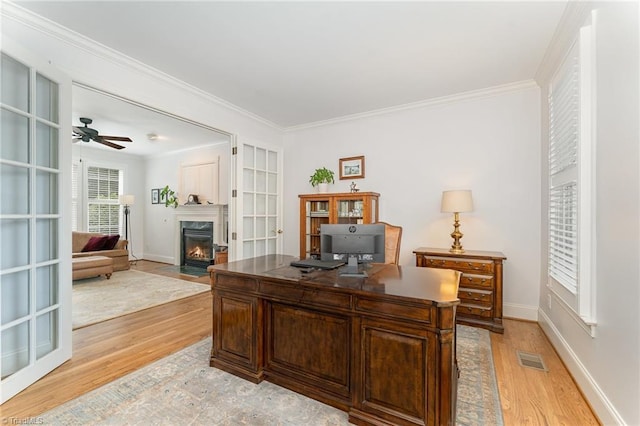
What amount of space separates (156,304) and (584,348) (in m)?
4.45

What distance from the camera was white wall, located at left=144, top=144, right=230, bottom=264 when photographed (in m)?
6.28

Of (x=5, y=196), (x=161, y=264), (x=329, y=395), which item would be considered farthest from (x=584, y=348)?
(x=161, y=264)

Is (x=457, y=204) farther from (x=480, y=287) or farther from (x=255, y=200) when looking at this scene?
(x=255, y=200)

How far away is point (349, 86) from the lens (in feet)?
10.8

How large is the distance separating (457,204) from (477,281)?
2.83 feet

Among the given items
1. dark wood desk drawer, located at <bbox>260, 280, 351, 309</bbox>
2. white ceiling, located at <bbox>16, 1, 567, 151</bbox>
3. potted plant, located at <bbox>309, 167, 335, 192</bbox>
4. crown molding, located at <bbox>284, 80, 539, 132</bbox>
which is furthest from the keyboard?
crown molding, located at <bbox>284, 80, 539, 132</bbox>

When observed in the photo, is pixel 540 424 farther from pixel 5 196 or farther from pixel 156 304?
pixel 156 304

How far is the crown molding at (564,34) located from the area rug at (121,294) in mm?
5109

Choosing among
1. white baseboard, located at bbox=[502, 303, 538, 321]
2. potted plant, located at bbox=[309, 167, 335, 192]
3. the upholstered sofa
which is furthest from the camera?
the upholstered sofa

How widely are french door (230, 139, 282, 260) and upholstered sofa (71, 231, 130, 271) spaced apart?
3.34 m

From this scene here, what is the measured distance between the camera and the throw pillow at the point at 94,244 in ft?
18.0

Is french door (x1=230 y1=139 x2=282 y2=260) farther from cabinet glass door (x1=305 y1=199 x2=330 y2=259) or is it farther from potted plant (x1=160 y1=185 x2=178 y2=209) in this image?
potted plant (x1=160 y1=185 x2=178 y2=209)

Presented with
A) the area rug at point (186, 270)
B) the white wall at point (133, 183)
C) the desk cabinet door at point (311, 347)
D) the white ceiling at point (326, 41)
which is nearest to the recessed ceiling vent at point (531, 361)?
the desk cabinet door at point (311, 347)

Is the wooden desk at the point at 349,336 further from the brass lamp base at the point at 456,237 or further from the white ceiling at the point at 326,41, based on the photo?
the white ceiling at the point at 326,41
